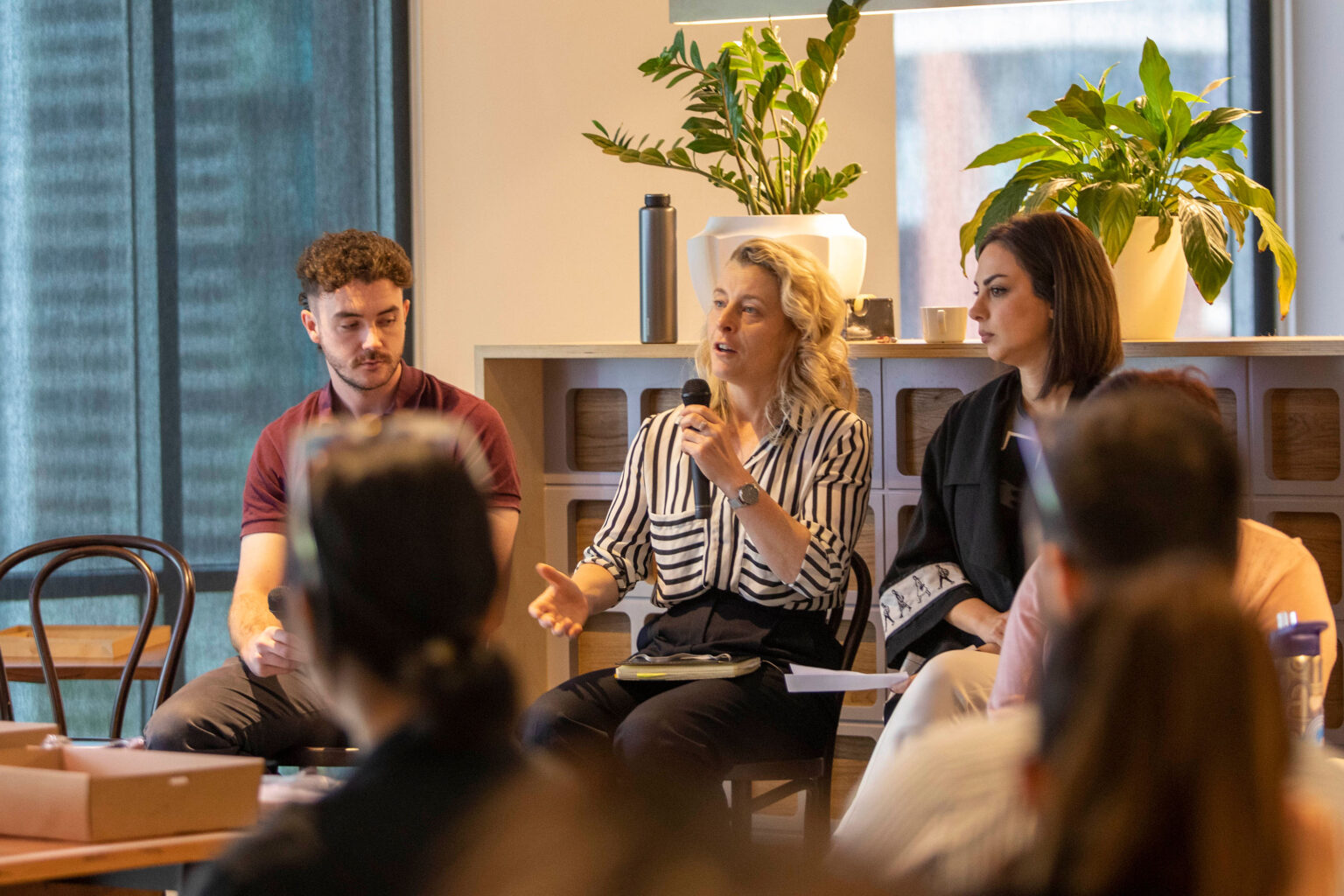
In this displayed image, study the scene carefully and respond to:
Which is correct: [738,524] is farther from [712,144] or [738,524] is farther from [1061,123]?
[1061,123]

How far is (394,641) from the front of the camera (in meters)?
0.84

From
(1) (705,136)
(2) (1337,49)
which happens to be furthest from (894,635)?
(2) (1337,49)

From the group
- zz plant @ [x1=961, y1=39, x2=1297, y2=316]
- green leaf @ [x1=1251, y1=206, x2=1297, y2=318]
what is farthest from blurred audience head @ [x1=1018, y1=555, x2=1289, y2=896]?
green leaf @ [x1=1251, y1=206, x2=1297, y2=318]

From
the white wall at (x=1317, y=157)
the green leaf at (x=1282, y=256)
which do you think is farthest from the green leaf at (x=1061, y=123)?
the white wall at (x=1317, y=157)

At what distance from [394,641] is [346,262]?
1835 mm

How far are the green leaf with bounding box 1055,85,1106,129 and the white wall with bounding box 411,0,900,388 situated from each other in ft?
4.46

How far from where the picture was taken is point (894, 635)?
7.81 ft

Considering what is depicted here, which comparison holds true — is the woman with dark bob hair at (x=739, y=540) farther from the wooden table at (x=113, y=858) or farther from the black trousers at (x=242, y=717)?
the wooden table at (x=113, y=858)

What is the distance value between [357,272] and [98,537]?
2.61ft

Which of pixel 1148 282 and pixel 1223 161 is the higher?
pixel 1223 161

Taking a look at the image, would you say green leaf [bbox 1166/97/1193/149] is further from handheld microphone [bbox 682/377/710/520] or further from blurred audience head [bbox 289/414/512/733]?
blurred audience head [bbox 289/414/512/733]

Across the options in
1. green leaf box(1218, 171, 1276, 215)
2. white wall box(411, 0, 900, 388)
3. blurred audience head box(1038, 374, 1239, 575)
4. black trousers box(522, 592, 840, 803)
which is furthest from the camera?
white wall box(411, 0, 900, 388)

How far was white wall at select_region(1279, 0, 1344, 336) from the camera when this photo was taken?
3.84 meters

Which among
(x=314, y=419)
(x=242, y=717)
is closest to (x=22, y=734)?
(x=242, y=717)
